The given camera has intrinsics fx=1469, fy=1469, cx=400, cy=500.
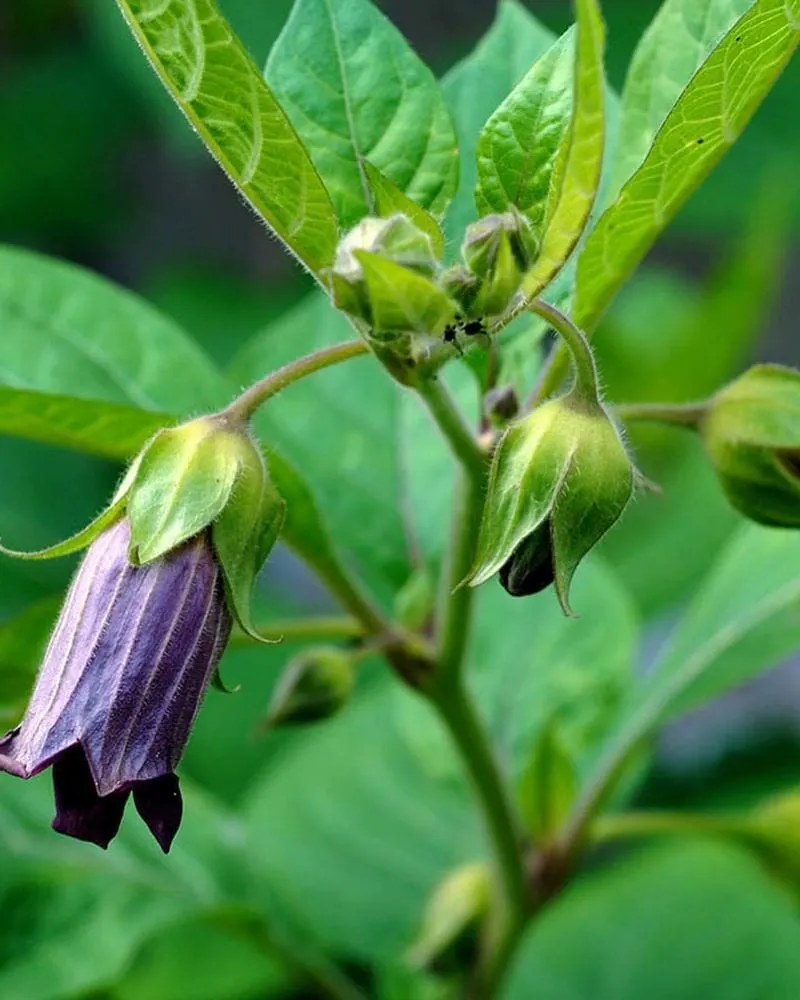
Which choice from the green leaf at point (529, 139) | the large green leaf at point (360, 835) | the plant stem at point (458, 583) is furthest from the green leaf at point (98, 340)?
the large green leaf at point (360, 835)

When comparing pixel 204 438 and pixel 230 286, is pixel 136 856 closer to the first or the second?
pixel 204 438

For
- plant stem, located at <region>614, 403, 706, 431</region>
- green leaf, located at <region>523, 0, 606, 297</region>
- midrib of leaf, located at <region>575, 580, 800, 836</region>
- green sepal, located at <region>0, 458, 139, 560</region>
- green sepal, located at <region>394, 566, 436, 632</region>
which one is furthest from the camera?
midrib of leaf, located at <region>575, 580, 800, 836</region>

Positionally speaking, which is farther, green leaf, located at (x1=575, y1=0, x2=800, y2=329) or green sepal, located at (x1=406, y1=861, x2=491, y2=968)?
green sepal, located at (x1=406, y1=861, x2=491, y2=968)

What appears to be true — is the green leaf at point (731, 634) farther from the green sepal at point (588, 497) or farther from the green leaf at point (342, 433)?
the green sepal at point (588, 497)

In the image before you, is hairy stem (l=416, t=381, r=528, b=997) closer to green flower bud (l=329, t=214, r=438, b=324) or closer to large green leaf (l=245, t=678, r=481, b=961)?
green flower bud (l=329, t=214, r=438, b=324)

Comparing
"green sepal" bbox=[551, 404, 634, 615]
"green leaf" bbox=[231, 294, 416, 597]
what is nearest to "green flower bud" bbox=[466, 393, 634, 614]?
"green sepal" bbox=[551, 404, 634, 615]
